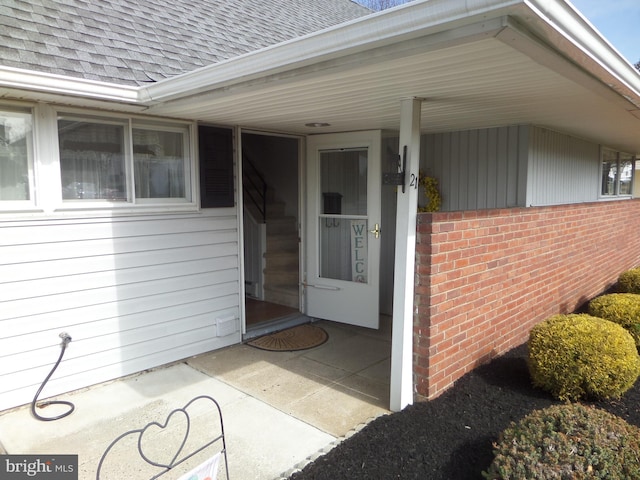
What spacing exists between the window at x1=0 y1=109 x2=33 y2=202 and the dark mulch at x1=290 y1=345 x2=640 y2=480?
2.76 m

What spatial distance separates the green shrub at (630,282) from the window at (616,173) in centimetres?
257

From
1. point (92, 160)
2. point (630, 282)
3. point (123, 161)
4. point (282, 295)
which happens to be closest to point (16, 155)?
point (92, 160)

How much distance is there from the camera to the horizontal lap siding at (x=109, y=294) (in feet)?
10.8

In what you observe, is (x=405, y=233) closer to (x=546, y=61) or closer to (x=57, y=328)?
(x=546, y=61)

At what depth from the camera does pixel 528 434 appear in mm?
2268

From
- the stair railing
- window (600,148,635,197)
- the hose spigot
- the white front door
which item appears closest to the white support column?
the white front door

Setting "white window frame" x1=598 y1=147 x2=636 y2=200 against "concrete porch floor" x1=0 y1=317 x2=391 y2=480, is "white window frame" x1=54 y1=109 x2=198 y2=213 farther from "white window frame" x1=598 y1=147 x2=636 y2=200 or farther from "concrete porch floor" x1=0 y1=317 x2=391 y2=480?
"white window frame" x1=598 y1=147 x2=636 y2=200

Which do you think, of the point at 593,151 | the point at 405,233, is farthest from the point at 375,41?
the point at 593,151

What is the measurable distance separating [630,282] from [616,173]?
4055mm

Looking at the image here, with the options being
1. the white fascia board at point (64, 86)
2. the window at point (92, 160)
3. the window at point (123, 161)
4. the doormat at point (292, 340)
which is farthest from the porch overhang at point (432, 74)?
the doormat at point (292, 340)

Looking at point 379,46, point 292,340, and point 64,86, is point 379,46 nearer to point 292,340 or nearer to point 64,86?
point 64,86

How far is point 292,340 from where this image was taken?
4.88 m

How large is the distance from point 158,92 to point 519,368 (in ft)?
12.0

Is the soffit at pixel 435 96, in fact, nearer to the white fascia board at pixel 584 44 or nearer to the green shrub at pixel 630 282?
the white fascia board at pixel 584 44
